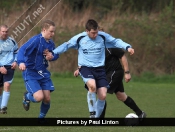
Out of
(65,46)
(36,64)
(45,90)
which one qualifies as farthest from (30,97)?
(65,46)

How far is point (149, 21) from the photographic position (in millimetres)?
26438

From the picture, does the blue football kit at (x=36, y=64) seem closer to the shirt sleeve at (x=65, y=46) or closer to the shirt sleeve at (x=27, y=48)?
the shirt sleeve at (x=27, y=48)

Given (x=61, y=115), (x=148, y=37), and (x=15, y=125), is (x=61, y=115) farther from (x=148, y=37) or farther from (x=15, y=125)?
(x=148, y=37)

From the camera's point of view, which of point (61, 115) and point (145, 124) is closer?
point (145, 124)

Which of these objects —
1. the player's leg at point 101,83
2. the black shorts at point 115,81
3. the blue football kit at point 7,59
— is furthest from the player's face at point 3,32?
the player's leg at point 101,83

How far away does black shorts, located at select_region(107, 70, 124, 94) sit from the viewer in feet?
38.4

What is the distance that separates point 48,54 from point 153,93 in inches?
364

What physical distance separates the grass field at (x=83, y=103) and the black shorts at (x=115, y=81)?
1475 mm

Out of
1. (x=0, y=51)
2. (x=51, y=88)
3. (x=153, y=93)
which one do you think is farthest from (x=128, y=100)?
(x=153, y=93)

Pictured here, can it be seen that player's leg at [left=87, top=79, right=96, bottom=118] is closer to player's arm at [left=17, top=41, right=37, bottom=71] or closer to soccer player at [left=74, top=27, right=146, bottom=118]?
soccer player at [left=74, top=27, right=146, bottom=118]

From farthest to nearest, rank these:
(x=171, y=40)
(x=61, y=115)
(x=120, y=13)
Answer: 1. (x=120, y=13)
2. (x=171, y=40)
3. (x=61, y=115)

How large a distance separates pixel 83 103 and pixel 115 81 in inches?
178

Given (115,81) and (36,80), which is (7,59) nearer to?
(36,80)

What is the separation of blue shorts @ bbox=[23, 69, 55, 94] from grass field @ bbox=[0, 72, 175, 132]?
103 centimetres
